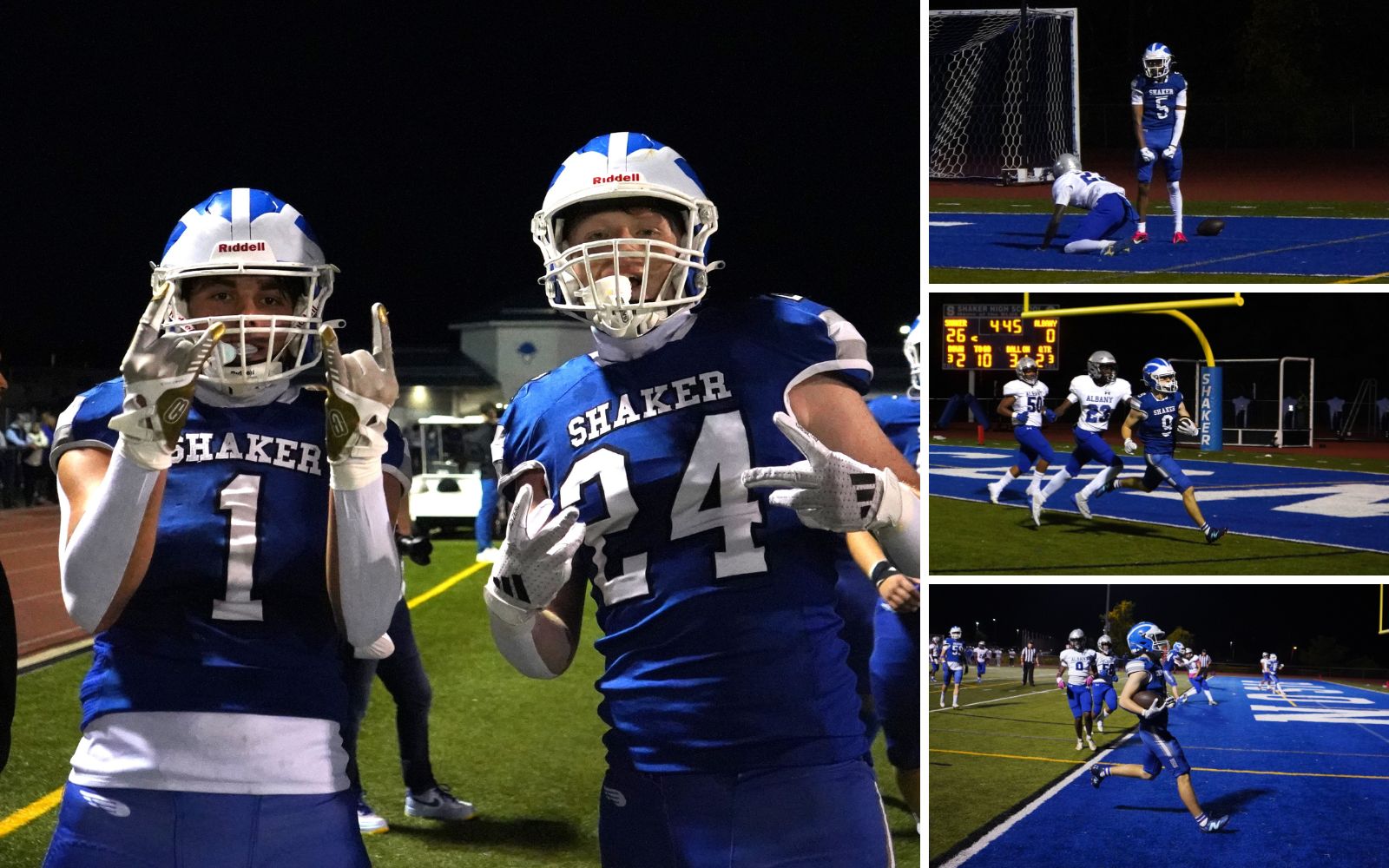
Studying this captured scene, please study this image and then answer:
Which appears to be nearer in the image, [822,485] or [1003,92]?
[822,485]

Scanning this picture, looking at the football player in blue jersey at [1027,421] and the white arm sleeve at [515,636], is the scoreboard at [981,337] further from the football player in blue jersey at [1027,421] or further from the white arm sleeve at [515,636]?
the white arm sleeve at [515,636]

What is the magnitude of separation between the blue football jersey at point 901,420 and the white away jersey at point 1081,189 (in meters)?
0.84

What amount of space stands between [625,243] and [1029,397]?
2150 millimetres

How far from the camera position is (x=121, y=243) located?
2857 millimetres

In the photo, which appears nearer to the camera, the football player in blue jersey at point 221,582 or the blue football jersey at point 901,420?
the football player in blue jersey at point 221,582

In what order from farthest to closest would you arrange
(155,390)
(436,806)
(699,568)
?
(436,806) < (699,568) < (155,390)

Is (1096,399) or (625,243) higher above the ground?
(625,243)

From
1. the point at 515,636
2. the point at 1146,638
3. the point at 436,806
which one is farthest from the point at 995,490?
the point at 515,636

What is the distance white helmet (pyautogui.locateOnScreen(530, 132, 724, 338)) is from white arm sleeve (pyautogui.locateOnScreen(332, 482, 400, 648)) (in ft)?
1.33

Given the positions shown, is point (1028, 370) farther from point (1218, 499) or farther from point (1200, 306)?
point (1218, 499)

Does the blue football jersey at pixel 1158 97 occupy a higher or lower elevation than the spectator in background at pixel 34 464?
higher

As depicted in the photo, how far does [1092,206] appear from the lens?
324 centimetres

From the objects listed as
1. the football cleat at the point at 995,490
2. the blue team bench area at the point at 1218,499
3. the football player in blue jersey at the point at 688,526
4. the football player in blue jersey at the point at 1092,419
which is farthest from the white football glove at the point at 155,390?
the football player in blue jersey at the point at 1092,419

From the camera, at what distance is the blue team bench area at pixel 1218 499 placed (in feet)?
11.2
